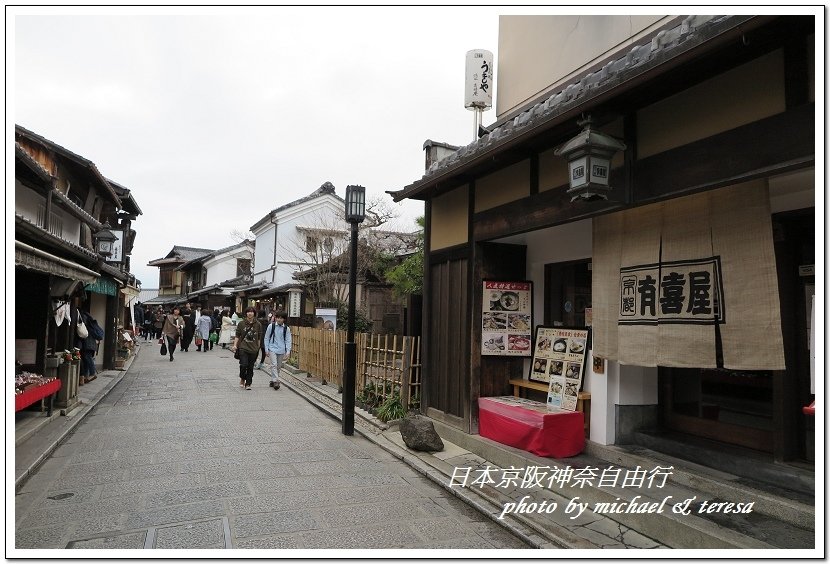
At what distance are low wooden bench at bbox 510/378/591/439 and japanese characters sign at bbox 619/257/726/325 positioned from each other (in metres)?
1.63

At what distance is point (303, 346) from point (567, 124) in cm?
1471

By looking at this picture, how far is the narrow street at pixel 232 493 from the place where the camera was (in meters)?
5.22

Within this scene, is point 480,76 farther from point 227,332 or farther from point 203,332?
point 227,332

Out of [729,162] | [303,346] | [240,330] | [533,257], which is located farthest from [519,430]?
[303,346]

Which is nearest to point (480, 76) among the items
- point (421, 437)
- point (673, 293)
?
point (673, 293)

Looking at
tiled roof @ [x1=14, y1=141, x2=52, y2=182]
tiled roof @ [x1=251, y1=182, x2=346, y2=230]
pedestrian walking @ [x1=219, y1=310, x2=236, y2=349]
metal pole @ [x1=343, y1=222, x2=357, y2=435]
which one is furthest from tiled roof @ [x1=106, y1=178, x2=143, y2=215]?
metal pole @ [x1=343, y1=222, x2=357, y2=435]

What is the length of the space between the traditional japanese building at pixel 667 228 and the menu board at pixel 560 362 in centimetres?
24

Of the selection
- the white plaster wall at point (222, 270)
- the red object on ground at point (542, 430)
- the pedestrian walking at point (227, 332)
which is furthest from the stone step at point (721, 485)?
the white plaster wall at point (222, 270)

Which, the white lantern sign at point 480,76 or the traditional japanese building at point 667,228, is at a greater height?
the white lantern sign at point 480,76

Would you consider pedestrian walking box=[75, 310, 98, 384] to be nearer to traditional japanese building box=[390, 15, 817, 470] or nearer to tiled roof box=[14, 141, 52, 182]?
tiled roof box=[14, 141, 52, 182]

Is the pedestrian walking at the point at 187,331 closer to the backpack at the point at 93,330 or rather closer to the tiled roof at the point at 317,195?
the tiled roof at the point at 317,195

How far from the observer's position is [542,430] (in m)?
7.29

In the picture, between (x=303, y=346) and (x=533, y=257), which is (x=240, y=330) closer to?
(x=303, y=346)

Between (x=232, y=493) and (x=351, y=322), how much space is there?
451cm
